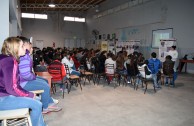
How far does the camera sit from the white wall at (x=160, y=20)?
8992mm

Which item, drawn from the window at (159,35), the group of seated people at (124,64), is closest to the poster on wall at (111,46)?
the window at (159,35)

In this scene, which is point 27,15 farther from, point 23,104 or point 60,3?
point 23,104

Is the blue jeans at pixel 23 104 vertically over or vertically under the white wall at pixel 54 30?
under

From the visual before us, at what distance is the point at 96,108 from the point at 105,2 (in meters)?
12.5

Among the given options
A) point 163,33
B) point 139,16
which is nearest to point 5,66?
point 163,33

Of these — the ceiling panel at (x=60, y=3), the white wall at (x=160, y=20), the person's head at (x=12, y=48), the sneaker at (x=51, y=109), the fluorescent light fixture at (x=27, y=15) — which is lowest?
the sneaker at (x=51, y=109)

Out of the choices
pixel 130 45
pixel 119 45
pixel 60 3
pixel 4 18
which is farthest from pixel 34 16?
pixel 4 18

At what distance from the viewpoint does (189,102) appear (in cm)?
472

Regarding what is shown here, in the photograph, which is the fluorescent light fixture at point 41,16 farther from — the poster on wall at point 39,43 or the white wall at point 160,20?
the white wall at point 160,20

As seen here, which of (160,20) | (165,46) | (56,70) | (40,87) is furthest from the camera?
(160,20)

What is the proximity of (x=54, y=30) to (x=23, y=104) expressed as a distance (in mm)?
16440

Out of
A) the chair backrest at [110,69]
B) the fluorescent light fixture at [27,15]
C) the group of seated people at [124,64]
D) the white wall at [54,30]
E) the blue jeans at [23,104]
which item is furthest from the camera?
the white wall at [54,30]

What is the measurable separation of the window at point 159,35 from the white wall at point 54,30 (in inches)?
386

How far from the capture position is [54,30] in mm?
18109
